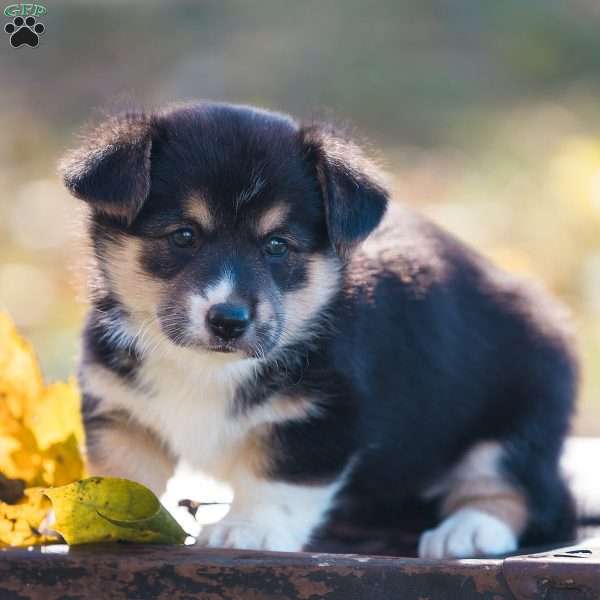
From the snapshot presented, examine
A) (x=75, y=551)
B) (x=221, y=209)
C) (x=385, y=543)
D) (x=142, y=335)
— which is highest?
(x=221, y=209)

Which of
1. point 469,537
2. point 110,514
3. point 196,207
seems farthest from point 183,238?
point 469,537

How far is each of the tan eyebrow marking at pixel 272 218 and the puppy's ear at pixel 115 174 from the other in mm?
286

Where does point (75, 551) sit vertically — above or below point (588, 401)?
above

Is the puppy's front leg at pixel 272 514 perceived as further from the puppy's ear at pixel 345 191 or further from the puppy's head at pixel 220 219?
the puppy's ear at pixel 345 191

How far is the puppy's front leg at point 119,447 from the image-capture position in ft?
10.5

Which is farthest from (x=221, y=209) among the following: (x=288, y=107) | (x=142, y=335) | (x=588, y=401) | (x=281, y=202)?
(x=288, y=107)

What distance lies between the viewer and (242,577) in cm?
249

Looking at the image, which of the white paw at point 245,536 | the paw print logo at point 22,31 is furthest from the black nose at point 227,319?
the paw print logo at point 22,31

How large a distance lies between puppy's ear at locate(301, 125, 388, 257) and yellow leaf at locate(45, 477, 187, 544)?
79 cm

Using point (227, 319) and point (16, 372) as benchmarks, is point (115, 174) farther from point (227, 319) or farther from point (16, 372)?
point (16, 372)

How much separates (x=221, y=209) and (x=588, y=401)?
3.65m

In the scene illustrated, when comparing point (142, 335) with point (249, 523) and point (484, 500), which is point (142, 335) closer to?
point (249, 523)

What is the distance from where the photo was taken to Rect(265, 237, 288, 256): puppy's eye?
10.1 feet

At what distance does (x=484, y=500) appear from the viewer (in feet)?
11.2
